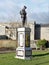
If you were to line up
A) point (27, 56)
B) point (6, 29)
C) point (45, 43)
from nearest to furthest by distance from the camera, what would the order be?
point (27, 56) → point (45, 43) → point (6, 29)

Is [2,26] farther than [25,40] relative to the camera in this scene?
Yes

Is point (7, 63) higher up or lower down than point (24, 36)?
lower down

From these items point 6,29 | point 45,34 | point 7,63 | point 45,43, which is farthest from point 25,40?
point 6,29

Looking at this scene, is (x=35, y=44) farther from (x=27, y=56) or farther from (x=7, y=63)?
(x=7, y=63)

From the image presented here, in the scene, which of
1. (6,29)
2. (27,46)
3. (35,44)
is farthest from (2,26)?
(27,46)

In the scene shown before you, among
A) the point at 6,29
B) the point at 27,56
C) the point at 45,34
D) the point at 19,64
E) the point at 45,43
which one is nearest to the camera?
the point at 19,64

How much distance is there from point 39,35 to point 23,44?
1379 inches

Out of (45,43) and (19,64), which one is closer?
(19,64)

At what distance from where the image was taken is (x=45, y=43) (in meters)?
42.3

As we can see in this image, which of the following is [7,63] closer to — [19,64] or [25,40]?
[19,64]

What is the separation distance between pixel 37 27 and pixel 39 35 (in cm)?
187

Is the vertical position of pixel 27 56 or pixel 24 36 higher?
pixel 24 36

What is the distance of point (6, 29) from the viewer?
192ft

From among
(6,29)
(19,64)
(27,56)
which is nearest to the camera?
(19,64)
